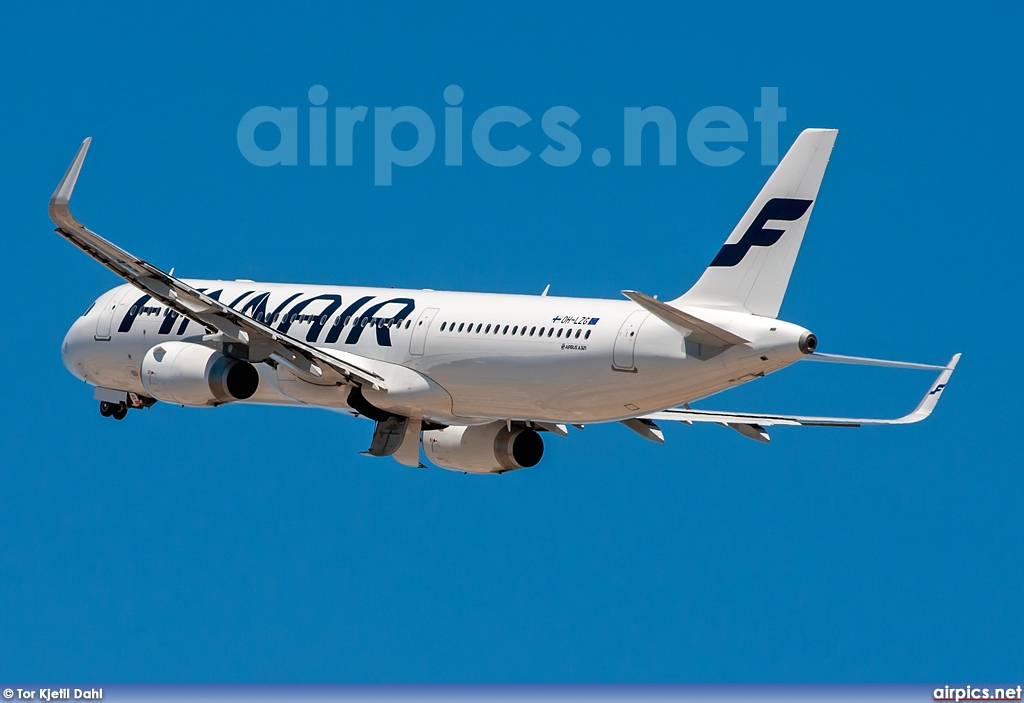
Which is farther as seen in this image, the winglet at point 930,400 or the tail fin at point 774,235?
the winglet at point 930,400

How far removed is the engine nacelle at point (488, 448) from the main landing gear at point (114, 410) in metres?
8.89

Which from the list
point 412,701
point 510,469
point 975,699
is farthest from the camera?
point 510,469

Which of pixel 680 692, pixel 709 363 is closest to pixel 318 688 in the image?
pixel 680 692

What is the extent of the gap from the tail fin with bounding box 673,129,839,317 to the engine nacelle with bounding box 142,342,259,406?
12044 mm

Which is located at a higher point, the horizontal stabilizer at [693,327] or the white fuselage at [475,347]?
the white fuselage at [475,347]

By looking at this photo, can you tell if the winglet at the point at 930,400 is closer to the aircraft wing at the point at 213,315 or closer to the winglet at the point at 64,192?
the aircraft wing at the point at 213,315

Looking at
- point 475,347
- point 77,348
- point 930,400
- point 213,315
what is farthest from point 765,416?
point 77,348

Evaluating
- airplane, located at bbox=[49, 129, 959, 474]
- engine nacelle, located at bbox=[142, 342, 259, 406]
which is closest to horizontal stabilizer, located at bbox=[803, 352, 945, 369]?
airplane, located at bbox=[49, 129, 959, 474]

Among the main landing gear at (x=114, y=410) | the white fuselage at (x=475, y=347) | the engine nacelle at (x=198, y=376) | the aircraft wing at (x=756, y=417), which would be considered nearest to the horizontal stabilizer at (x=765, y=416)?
the aircraft wing at (x=756, y=417)

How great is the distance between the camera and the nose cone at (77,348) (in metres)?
60.6

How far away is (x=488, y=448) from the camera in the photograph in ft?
190

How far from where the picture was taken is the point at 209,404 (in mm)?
54094

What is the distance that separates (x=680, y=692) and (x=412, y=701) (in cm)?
616

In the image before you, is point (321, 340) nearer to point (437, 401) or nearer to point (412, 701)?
point (437, 401)
